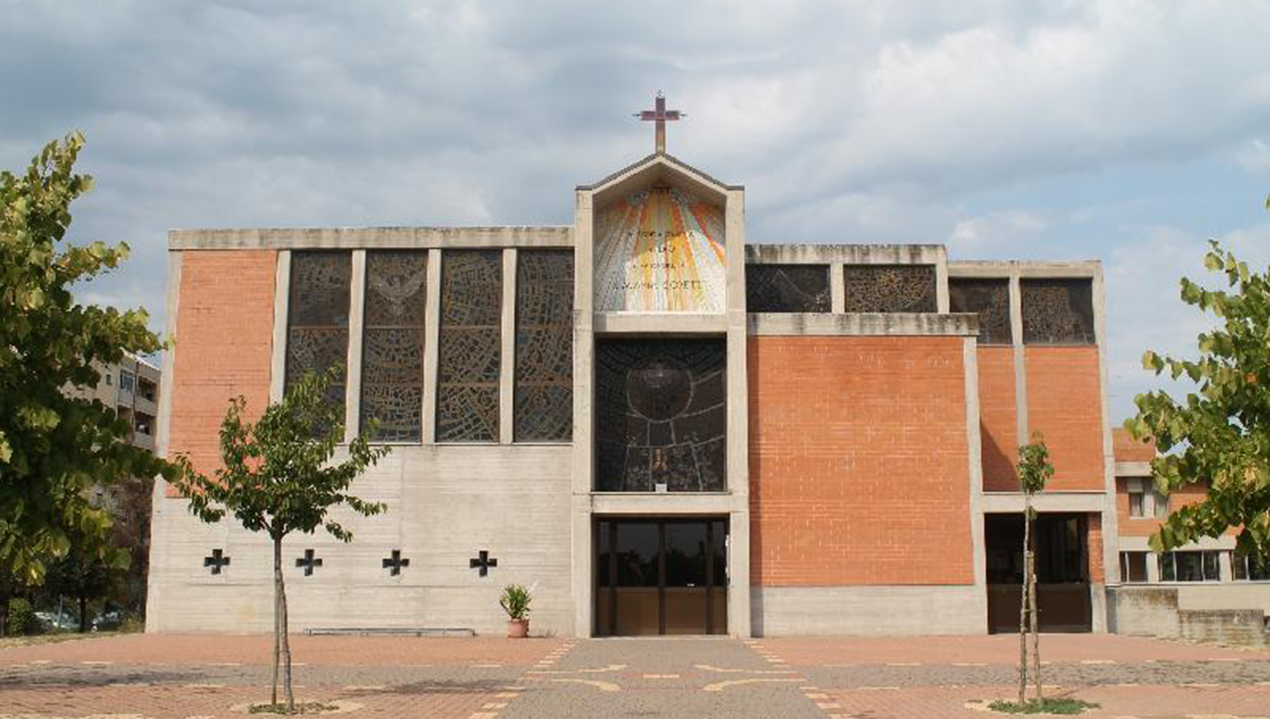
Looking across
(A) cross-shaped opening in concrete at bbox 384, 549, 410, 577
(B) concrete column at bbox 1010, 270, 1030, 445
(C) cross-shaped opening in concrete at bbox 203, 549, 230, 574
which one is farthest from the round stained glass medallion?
(C) cross-shaped opening in concrete at bbox 203, 549, 230, 574

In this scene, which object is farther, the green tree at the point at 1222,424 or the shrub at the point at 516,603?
the shrub at the point at 516,603

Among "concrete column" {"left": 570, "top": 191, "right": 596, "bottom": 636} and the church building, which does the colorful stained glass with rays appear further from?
"concrete column" {"left": 570, "top": 191, "right": 596, "bottom": 636}

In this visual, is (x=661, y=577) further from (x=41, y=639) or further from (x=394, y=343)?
(x=41, y=639)

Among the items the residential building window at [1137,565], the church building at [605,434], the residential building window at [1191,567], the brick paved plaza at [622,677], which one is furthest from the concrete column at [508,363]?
the residential building window at [1191,567]

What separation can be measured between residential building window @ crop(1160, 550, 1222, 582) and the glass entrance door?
26961mm

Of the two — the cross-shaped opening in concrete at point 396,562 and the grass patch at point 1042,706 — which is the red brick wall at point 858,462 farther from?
the grass patch at point 1042,706

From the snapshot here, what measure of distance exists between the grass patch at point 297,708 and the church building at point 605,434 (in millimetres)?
13653

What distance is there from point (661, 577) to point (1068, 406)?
1276 cm

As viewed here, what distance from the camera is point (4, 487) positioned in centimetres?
780

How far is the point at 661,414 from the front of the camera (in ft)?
97.8

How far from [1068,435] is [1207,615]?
691 cm

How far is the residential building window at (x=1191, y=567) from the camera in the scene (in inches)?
1907

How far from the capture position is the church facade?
95.3ft

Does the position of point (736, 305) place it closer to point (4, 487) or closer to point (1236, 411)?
point (1236, 411)
